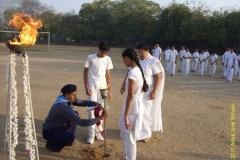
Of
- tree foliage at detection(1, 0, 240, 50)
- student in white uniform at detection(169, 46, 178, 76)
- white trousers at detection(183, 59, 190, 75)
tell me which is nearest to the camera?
student in white uniform at detection(169, 46, 178, 76)

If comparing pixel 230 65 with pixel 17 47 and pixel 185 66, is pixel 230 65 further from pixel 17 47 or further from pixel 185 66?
pixel 17 47

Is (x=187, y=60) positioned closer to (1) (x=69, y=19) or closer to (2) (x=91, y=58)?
(2) (x=91, y=58)

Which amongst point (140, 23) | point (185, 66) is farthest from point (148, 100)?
point (140, 23)

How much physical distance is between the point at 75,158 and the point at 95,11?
49.5m

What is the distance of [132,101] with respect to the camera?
4055 millimetres

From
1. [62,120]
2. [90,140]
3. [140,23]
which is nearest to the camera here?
[62,120]

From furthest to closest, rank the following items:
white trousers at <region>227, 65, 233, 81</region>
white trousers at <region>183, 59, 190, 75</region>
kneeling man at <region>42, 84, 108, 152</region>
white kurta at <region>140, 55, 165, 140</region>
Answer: white trousers at <region>183, 59, 190, 75</region> → white trousers at <region>227, 65, 233, 81</region> → white kurta at <region>140, 55, 165, 140</region> → kneeling man at <region>42, 84, 108, 152</region>

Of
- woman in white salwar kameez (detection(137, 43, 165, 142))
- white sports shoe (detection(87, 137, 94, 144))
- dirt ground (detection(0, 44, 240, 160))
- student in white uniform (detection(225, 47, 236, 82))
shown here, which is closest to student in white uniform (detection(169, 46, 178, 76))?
student in white uniform (detection(225, 47, 236, 82))

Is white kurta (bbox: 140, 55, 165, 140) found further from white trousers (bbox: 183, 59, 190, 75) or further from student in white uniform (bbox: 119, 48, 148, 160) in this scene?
white trousers (bbox: 183, 59, 190, 75)

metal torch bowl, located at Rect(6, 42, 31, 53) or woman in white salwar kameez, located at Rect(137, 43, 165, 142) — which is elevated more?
metal torch bowl, located at Rect(6, 42, 31, 53)

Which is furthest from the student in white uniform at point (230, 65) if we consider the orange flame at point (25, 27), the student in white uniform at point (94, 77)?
the orange flame at point (25, 27)

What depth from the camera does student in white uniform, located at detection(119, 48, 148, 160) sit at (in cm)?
399

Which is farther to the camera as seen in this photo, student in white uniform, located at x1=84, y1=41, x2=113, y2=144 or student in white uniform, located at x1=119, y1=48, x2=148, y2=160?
student in white uniform, located at x1=84, y1=41, x2=113, y2=144

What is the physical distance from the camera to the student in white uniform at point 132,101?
3986 mm
